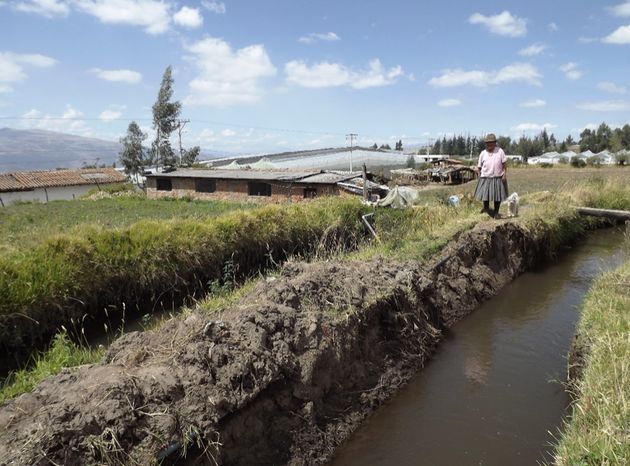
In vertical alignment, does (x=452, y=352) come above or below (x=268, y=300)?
below

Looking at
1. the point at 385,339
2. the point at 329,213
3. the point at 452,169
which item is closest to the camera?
the point at 385,339

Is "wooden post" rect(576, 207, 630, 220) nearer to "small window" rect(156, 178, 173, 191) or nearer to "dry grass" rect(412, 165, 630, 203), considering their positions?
"dry grass" rect(412, 165, 630, 203)

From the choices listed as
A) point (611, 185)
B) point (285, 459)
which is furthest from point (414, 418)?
point (611, 185)

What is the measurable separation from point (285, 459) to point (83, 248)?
6.19m

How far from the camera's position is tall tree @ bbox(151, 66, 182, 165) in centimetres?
4825

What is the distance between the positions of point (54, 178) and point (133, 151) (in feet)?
27.8

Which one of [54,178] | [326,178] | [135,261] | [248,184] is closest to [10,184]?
[54,178]

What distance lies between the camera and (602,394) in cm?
399

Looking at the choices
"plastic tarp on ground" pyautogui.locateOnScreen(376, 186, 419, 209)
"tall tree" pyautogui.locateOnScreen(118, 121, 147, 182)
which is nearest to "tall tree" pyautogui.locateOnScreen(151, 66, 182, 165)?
"tall tree" pyautogui.locateOnScreen(118, 121, 147, 182)

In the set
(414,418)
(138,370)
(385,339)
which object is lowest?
(414,418)

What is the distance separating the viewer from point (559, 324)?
8.52 meters

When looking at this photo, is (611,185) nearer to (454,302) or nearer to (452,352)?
(454,302)

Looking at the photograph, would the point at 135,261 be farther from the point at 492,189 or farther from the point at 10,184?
the point at 10,184

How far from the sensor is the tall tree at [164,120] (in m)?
48.2
